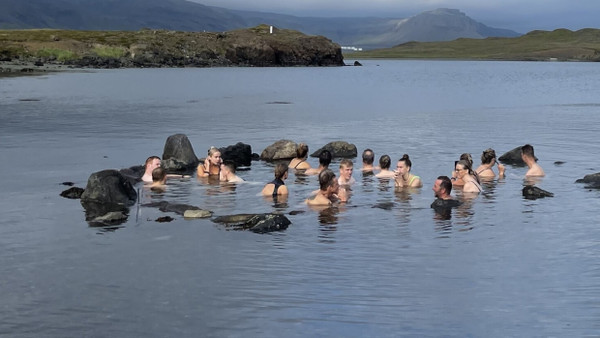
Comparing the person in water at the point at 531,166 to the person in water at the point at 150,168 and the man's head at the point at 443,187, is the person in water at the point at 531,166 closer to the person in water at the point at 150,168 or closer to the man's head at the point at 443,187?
the man's head at the point at 443,187

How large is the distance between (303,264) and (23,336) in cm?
698

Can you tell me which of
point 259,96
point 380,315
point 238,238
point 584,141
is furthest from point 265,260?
point 259,96

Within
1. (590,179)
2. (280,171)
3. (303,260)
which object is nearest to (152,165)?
(280,171)

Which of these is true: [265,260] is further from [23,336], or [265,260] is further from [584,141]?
[584,141]

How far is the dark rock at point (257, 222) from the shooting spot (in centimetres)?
2294

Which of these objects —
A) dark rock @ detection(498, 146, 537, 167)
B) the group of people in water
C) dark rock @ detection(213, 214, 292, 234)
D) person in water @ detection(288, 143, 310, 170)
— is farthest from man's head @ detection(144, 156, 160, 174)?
dark rock @ detection(498, 146, 537, 167)

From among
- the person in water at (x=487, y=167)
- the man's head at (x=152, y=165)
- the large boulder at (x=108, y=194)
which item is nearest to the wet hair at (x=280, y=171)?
the large boulder at (x=108, y=194)

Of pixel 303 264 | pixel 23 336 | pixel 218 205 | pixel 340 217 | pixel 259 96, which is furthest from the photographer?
pixel 259 96

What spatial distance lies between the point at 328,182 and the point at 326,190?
424mm

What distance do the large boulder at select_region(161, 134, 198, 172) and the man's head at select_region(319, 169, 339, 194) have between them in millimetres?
10195

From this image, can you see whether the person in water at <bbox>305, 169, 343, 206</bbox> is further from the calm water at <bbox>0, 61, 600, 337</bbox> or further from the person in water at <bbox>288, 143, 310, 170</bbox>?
the person in water at <bbox>288, 143, 310, 170</bbox>

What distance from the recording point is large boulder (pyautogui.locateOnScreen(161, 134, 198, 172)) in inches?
1380

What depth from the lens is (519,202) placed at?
28.0 meters

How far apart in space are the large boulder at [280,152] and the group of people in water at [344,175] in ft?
8.01
